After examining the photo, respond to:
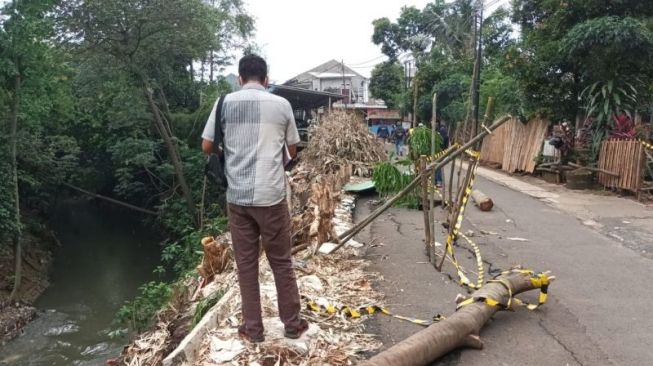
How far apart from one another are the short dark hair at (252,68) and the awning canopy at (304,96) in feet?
45.5

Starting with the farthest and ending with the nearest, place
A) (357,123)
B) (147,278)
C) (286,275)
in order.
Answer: (147,278)
(357,123)
(286,275)

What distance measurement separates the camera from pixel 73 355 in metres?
12.4

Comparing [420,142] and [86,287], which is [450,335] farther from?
[86,287]

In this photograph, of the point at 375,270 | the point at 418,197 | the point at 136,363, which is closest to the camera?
the point at 136,363

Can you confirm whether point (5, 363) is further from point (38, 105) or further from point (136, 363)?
point (136, 363)

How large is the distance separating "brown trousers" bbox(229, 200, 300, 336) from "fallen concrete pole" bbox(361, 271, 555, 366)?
81 centimetres

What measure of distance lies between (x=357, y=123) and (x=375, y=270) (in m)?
9.20

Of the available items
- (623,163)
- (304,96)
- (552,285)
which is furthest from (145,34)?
(552,285)

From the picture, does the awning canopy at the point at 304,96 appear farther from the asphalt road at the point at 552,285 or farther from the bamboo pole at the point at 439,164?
the bamboo pole at the point at 439,164

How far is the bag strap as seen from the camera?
3754 millimetres

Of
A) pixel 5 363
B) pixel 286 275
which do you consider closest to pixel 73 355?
pixel 5 363

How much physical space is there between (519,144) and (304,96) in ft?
26.4

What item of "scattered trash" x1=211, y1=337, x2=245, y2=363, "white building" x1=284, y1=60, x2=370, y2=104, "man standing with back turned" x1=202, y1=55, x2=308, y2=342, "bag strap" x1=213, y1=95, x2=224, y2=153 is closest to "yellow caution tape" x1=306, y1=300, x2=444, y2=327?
"man standing with back turned" x1=202, y1=55, x2=308, y2=342

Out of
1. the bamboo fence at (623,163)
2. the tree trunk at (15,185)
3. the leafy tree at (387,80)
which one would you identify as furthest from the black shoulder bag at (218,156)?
the leafy tree at (387,80)
